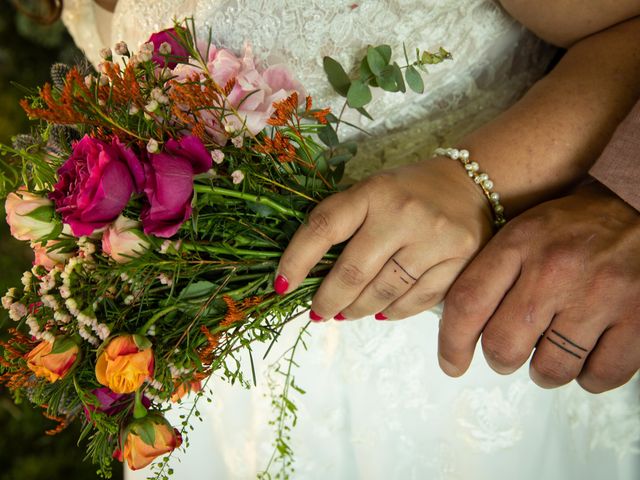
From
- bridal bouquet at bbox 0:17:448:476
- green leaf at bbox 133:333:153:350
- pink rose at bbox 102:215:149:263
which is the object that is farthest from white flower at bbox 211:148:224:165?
green leaf at bbox 133:333:153:350

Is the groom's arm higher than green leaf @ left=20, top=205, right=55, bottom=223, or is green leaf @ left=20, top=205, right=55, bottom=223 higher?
the groom's arm

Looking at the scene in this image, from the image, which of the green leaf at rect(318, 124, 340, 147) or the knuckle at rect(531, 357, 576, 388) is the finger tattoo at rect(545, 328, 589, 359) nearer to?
the knuckle at rect(531, 357, 576, 388)

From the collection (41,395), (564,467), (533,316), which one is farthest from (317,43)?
(564,467)

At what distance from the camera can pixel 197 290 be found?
2.38ft

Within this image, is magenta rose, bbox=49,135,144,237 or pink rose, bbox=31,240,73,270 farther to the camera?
pink rose, bbox=31,240,73,270

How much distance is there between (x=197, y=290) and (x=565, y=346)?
462 mm

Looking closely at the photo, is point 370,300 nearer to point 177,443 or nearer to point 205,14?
point 177,443

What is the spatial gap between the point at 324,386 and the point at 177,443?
0.48m

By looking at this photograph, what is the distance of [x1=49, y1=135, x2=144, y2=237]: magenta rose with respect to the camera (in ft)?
1.98

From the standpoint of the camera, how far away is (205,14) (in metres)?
0.86

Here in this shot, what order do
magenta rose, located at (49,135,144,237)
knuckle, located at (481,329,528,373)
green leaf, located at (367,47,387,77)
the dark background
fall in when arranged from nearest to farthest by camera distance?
1. magenta rose, located at (49,135,144,237)
2. knuckle, located at (481,329,528,373)
3. green leaf, located at (367,47,387,77)
4. the dark background

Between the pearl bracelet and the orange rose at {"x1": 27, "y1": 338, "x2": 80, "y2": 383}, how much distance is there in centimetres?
56

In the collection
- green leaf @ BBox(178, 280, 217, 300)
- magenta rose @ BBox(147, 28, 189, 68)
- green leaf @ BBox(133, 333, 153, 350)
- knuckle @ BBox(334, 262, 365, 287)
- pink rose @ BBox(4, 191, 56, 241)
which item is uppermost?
magenta rose @ BBox(147, 28, 189, 68)

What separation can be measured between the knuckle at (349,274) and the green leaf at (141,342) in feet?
0.82
